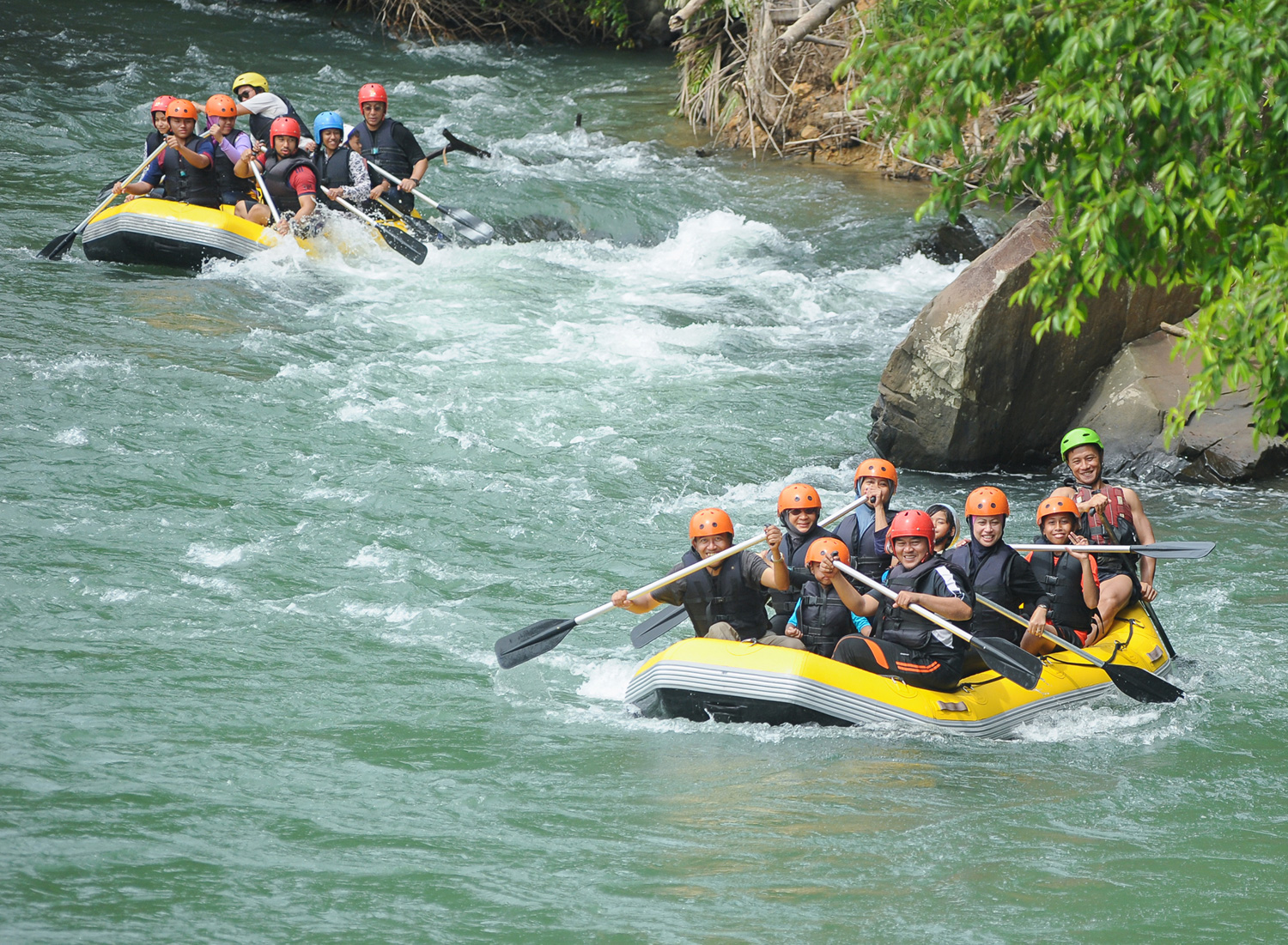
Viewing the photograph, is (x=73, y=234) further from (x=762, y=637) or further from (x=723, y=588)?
(x=762, y=637)

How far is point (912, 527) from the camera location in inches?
252

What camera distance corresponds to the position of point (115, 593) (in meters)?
7.25

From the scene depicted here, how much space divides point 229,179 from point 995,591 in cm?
932

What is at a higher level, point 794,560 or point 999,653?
point 794,560

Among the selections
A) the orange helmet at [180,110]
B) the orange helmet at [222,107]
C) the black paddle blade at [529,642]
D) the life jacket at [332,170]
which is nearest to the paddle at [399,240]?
the life jacket at [332,170]

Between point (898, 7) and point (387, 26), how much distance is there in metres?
17.5

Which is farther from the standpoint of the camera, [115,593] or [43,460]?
[43,460]

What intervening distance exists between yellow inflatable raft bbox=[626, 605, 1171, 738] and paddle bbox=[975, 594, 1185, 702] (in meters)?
0.27

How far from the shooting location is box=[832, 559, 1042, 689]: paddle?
6160 millimetres

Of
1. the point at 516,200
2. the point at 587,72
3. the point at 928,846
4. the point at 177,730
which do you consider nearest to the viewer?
the point at 928,846

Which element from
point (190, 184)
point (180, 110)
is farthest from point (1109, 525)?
point (190, 184)

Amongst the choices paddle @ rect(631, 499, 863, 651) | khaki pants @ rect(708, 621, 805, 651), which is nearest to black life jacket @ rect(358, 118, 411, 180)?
paddle @ rect(631, 499, 863, 651)

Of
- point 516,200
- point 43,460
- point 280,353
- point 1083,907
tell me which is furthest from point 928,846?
point 516,200

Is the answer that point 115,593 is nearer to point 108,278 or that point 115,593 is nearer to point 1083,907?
point 1083,907
